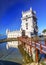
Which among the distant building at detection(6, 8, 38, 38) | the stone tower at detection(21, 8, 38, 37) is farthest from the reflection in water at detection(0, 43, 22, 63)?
the stone tower at detection(21, 8, 38, 37)

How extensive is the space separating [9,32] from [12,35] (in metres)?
2.84

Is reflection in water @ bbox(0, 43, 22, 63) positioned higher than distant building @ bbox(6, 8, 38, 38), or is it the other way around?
distant building @ bbox(6, 8, 38, 38)

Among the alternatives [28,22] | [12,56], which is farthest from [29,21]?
[12,56]

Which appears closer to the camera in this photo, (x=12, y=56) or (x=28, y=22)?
(x=12, y=56)

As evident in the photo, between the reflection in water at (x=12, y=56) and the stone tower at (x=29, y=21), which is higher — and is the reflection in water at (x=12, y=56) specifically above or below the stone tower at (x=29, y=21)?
below

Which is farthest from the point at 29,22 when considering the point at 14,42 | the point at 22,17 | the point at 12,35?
the point at 14,42

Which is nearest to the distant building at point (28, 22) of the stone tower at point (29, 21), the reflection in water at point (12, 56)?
the stone tower at point (29, 21)

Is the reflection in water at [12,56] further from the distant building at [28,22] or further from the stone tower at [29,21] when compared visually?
the stone tower at [29,21]

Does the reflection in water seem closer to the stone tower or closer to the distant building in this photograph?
the distant building

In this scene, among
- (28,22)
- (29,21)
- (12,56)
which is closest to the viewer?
(12,56)

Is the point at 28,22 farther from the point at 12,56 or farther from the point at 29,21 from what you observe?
the point at 12,56

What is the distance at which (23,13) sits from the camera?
5956cm

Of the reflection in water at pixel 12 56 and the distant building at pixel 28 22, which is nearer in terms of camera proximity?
the reflection in water at pixel 12 56

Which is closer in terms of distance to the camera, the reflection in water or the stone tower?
the reflection in water
